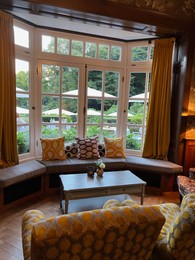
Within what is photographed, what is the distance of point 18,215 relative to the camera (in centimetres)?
259

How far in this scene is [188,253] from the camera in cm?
139

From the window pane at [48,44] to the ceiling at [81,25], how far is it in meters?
0.18

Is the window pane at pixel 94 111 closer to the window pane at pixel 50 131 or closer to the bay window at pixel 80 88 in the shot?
the bay window at pixel 80 88

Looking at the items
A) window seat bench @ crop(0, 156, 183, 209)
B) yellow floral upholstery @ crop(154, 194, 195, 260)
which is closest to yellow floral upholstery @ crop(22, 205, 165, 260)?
yellow floral upholstery @ crop(154, 194, 195, 260)

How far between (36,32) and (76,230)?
3.43 meters

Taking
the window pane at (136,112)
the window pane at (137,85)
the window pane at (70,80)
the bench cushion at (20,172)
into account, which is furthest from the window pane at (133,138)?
the bench cushion at (20,172)

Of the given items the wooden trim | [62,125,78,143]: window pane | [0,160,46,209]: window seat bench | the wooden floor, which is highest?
the wooden trim

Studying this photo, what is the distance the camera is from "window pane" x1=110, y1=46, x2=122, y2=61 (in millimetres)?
4055

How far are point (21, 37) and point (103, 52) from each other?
155 cm

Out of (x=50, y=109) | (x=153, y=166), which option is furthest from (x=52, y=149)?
(x=153, y=166)

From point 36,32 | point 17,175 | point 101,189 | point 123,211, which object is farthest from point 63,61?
point 123,211

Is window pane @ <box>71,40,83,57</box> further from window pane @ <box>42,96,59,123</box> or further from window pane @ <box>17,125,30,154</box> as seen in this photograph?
window pane @ <box>17,125,30,154</box>

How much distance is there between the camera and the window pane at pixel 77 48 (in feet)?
12.5

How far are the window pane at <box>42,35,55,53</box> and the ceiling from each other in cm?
18
